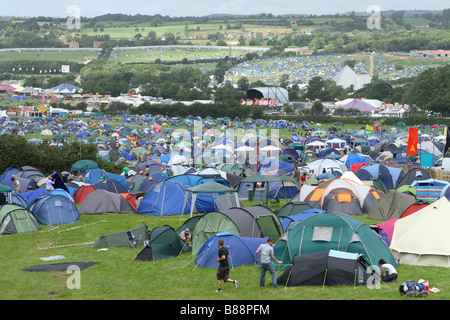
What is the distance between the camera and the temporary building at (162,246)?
14.9m

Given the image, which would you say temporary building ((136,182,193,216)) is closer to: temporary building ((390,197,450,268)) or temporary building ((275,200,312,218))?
temporary building ((275,200,312,218))

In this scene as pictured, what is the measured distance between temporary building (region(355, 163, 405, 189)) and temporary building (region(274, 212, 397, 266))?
14453mm

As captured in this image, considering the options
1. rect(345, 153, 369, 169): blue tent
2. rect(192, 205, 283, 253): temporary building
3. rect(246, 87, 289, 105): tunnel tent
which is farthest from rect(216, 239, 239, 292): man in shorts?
rect(246, 87, 289, 105): tunnel tent

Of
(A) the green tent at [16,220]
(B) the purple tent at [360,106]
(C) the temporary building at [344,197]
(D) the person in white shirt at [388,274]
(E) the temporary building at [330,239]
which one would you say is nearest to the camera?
(D) the person in white shirt at [388,274]

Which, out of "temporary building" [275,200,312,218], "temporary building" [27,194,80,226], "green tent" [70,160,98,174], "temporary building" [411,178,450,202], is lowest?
"green tent" [70,160,98,174]

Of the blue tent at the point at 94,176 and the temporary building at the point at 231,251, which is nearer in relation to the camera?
the temporary building at the point at 231,251

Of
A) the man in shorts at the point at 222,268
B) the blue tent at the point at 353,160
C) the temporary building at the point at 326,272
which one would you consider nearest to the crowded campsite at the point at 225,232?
the temporary building at the point at 326,272

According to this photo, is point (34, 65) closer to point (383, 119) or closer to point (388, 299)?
point (383, 119)

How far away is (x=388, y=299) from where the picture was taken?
10805mm

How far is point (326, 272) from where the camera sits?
12.0 meters

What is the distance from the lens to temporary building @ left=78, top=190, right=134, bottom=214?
21.5m

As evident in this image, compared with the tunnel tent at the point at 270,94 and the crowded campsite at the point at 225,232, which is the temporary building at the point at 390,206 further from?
the tunnel tent at the point at 270,94

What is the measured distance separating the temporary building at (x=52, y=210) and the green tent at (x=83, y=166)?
9.87 metres
